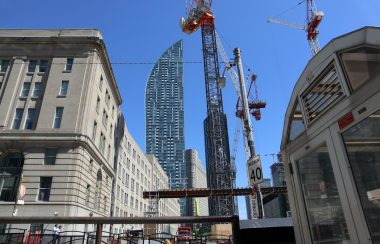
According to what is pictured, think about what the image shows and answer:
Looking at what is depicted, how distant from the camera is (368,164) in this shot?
3.92m

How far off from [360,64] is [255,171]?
6.84m

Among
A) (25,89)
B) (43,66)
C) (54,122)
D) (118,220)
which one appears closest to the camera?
(118,220)

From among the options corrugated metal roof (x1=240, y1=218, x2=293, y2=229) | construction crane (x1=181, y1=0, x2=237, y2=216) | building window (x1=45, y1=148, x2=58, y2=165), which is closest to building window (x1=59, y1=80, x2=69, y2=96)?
building window (x1=45, y1=148, x2=58, y2=165)

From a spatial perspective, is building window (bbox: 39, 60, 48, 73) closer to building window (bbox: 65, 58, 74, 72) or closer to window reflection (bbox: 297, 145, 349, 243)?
building window (bbox: 65, 58, 74, 72)

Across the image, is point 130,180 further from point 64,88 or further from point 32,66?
point 32,66

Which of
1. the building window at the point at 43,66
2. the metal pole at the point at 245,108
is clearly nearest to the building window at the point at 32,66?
the building window at the point at 43,66

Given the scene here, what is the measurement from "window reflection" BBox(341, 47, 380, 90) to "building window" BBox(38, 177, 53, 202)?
29.4 m

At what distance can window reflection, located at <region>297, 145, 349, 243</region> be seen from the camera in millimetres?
4418

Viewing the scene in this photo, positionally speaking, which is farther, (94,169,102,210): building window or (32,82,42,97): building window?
(94,169,102,210): building window

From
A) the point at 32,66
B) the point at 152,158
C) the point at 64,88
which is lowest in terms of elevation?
the point at 64,88

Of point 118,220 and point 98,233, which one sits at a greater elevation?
point 118,220

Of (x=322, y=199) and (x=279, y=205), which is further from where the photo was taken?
(x=279, y=205)

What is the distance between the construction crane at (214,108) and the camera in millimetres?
80438

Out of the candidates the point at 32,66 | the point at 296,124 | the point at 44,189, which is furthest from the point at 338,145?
the point at 32,66
